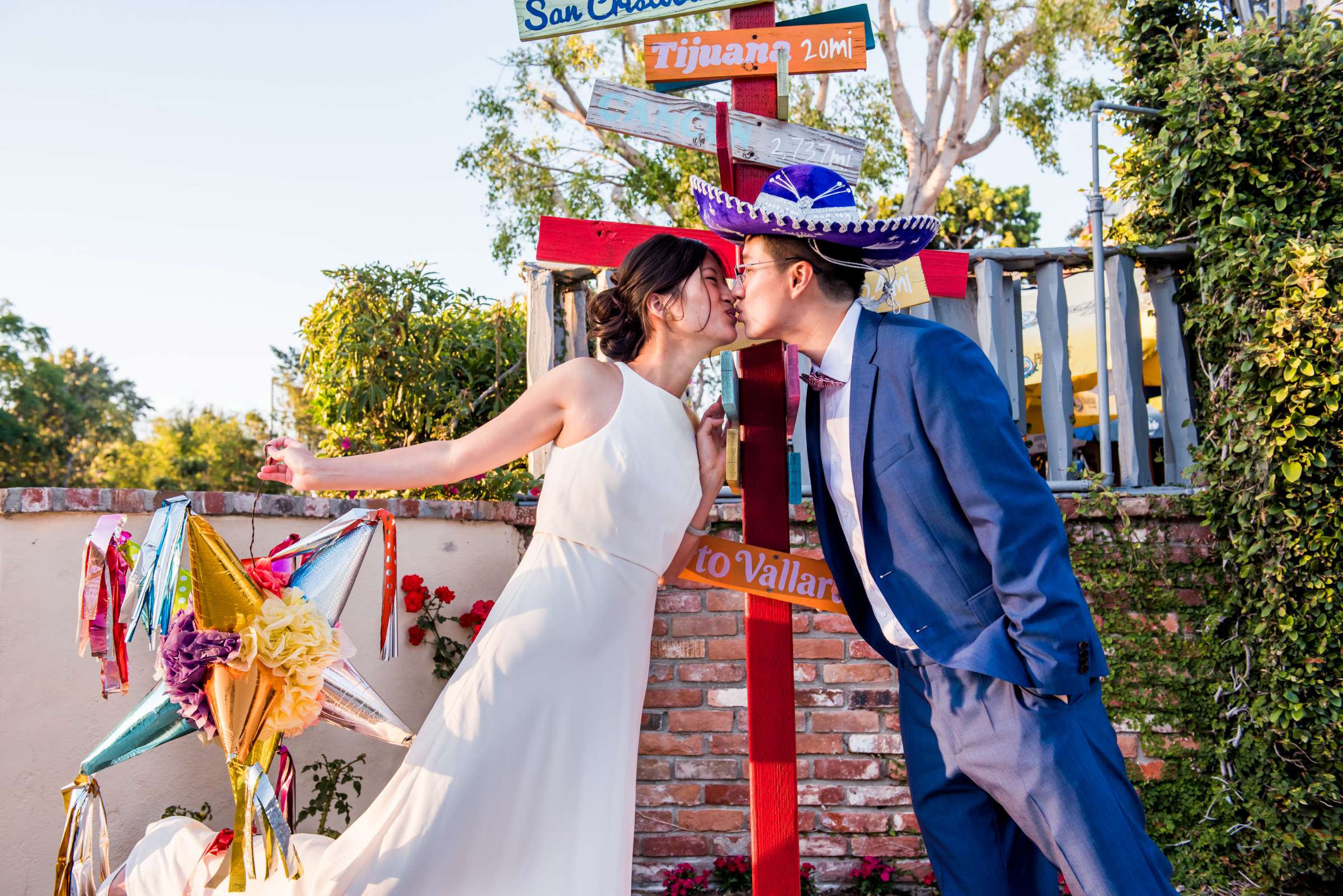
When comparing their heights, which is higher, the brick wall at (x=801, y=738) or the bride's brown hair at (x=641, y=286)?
the bride's brown hair at (x=641, y=286)

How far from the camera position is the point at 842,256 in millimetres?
2311

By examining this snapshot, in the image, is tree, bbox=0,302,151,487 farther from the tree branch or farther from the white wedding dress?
the white wedding dress

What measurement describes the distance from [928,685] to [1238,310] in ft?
7.39

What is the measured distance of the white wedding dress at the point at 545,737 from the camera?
212 centimetres

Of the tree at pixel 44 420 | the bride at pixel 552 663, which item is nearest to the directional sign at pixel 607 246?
the bride at pixel 552 663

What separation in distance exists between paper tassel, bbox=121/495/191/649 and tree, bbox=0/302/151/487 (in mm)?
29072

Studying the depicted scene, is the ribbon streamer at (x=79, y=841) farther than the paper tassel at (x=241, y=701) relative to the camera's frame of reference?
Yes

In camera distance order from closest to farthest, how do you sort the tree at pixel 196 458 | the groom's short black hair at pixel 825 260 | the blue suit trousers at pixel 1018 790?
the blue suit trousers at pixel 1018 790 → the groom's short black hair at pixel 825 260 → the tree at pixel 196 458

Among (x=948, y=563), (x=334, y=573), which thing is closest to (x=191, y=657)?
(x=334, y=573)

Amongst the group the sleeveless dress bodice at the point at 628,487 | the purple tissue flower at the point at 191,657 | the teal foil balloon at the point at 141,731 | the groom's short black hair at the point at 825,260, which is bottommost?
the teal foil balloon at the point at 141,731

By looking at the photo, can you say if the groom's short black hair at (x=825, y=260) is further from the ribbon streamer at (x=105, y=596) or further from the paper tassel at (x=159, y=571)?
the ribbon streamer at (x=105, y=596)

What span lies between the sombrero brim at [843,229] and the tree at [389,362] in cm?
285

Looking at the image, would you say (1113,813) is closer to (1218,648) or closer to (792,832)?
(792,832)

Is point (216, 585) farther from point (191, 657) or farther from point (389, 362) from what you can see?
point (389, 362)
